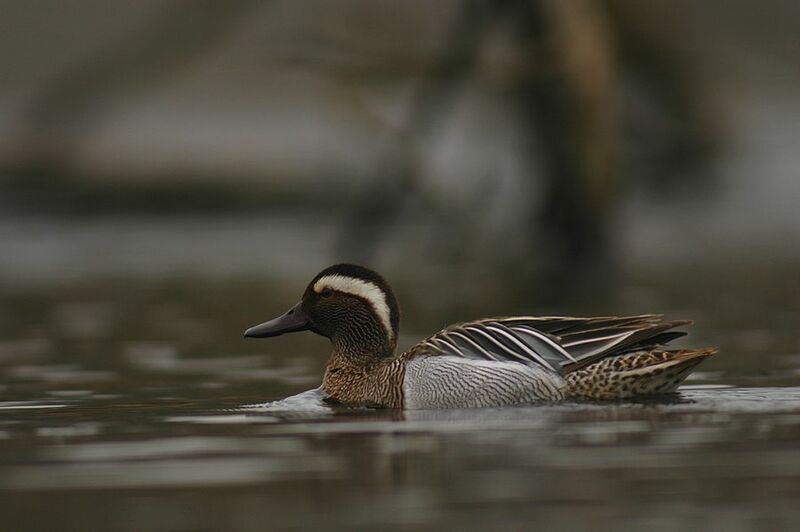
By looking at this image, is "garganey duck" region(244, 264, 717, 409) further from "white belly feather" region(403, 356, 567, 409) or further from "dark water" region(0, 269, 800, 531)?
"dark water" region(0, 269, 800, 531)

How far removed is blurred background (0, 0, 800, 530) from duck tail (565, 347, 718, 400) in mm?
892

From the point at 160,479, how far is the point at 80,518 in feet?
2.74

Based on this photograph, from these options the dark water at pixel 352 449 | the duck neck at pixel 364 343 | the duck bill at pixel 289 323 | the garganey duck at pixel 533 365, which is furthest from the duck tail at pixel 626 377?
the duck bill at pixel 289 323

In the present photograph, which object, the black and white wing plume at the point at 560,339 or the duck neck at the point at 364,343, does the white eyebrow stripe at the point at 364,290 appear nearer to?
the duck neck at the point at 364,343

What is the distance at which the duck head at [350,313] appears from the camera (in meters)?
12.3

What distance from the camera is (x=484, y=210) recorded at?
17953 mm

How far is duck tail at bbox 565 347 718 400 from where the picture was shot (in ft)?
36.4

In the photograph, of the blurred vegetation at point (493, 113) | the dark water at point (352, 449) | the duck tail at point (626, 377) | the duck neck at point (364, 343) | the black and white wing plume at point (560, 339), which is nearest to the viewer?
the dark water at point (352, 449)

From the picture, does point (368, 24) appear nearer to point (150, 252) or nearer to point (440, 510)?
point (150, 252)

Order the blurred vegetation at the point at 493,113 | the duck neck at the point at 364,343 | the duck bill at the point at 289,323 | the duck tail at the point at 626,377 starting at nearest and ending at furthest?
the duck tail at the point at 626,377 < the duck neck at the point at 364,343 < the duck bill at the point at 289,323 < the blurred vegetation at the point at 493,113

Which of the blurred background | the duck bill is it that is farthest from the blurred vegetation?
the duck bill

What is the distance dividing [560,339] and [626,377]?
438mm

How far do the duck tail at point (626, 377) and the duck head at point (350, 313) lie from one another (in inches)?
59.0

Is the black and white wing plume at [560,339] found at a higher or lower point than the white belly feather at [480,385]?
higher
